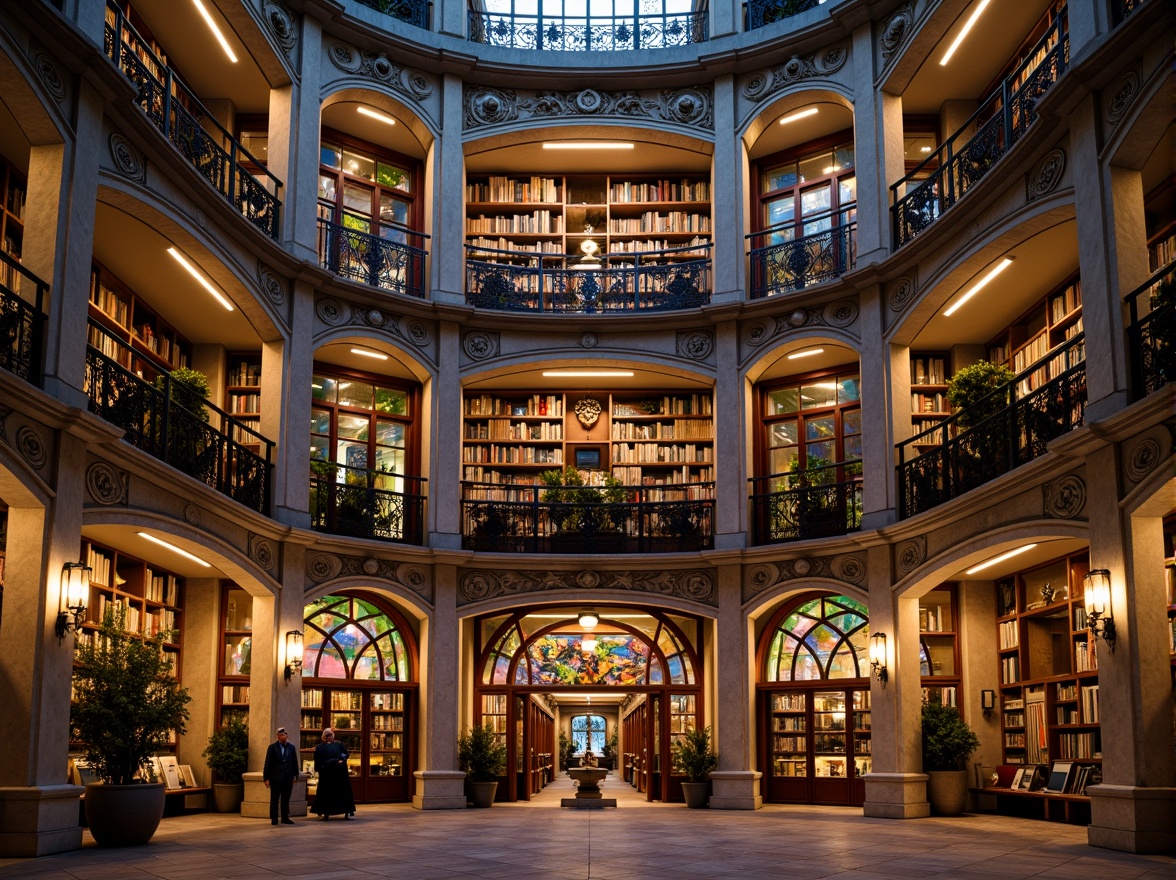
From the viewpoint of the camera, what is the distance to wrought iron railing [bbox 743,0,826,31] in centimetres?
1631

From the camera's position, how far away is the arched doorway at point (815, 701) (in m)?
15.3

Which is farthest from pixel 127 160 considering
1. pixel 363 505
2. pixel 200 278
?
pixel 363 505

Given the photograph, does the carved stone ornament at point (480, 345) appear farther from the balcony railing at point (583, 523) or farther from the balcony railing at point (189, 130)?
the balcony railing at point (189, 130)

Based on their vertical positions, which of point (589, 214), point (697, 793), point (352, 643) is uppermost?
point (589, 214)

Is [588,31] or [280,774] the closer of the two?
[280,774]

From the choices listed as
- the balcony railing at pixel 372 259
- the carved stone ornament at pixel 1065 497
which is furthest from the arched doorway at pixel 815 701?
the balcony railing at pixel 372 259

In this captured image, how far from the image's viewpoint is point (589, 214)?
1798 cm

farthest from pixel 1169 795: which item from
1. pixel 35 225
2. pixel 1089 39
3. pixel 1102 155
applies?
pixel 35 225

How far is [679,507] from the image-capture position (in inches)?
648

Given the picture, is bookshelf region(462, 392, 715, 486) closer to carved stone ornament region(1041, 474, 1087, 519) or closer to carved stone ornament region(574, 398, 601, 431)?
carved stone ornament region(574, 398, 601, 431)

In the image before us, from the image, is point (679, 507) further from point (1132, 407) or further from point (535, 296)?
point (1132, 407)

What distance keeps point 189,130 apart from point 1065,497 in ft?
31.0

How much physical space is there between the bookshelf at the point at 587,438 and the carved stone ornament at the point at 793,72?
4.40 metres

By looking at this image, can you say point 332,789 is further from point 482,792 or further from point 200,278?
point 200,278
